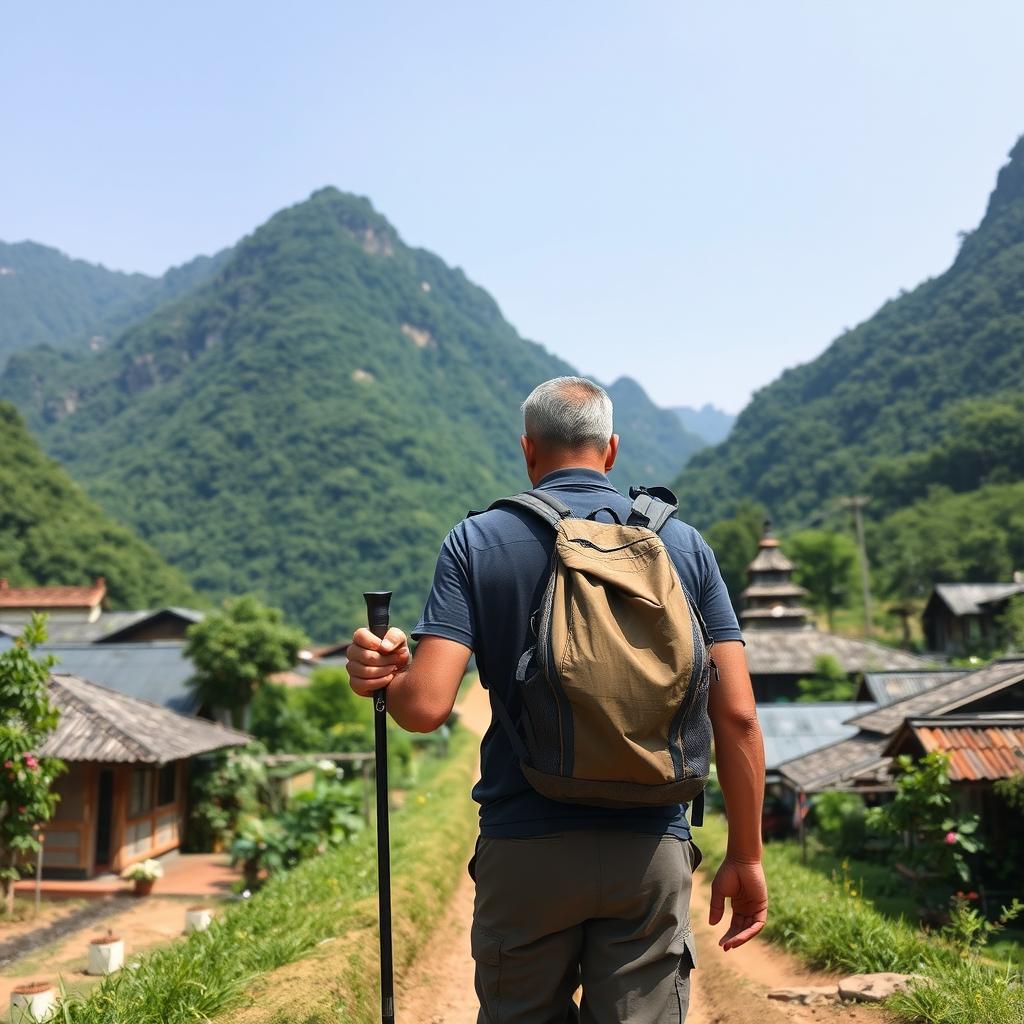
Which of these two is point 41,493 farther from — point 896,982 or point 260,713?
point 896,982

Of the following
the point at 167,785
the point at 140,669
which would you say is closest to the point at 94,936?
the point at 167,785

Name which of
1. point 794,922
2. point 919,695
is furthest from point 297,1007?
point 919,695

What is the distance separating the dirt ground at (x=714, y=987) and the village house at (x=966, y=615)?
30.7 m

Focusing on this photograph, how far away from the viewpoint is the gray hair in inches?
97.0

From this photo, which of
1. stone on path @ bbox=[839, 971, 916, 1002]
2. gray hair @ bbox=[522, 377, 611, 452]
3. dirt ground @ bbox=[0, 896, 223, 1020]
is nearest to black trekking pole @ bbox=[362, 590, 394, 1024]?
gray hair @ bbox=[522, 377, 611, 452]

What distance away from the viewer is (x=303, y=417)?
107375 mm

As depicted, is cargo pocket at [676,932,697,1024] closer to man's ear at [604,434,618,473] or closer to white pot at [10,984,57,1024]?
man's ear at [604,434,618,473]

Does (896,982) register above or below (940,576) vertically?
below

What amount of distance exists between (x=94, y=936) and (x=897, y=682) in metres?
18.1

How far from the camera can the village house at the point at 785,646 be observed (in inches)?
1216

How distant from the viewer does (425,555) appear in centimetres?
8856

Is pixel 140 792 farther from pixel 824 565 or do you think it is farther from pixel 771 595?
pixel 824 565

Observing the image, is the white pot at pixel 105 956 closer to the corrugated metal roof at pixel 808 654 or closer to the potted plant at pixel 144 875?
the potted plant at pixel 144 875

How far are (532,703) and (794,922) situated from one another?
704 cm
